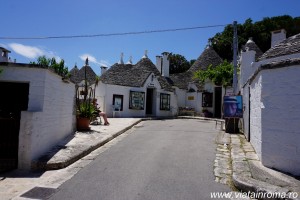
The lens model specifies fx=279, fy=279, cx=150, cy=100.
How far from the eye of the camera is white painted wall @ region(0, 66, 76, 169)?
6.86 metres

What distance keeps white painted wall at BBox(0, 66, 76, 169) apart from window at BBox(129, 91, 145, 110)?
14.4 metres

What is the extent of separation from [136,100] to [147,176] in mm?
18234

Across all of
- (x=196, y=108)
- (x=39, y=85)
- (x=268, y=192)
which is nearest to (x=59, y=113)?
(x=39, y=85)

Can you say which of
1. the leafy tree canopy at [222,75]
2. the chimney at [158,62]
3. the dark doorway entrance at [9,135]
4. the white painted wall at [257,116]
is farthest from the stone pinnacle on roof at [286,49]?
the chimney at [158,62]

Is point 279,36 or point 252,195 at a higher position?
point 279,36

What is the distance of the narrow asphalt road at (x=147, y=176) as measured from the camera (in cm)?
508

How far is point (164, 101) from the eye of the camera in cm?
2630

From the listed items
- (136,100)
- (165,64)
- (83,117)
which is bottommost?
(83,117)

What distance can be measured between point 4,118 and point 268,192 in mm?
6397

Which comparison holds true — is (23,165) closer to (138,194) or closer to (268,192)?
(138,194)

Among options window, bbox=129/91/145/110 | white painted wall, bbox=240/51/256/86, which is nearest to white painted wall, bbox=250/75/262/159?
white painted wall, bbox=240/51/256/86

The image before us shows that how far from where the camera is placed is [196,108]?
2662cm

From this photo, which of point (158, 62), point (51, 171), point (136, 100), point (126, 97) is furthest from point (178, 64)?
point (51, 171)

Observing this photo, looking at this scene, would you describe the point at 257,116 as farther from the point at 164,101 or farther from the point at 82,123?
the point at 164,101
